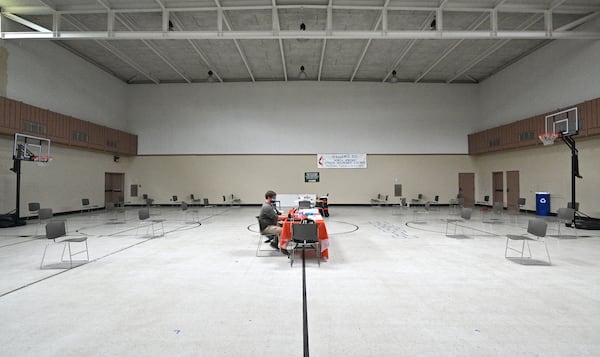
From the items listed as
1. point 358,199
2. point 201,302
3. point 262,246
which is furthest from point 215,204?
point 201,302

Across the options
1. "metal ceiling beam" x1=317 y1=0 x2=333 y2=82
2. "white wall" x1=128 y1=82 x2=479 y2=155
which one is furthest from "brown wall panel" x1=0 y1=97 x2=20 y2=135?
"metal ceiling beam" x1=317 y1=0 x2=333 y2=82

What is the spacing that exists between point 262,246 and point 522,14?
43.4ft

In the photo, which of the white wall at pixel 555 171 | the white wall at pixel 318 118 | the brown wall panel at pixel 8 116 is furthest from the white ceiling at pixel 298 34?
the white wall at pixel 555 171

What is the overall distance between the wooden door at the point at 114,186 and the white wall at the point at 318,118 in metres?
3.00

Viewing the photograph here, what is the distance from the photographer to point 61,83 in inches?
509

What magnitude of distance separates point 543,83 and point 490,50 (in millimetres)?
2770

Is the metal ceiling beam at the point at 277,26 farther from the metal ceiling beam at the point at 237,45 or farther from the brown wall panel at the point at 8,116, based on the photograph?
the brown wall panel at the point at 8,116

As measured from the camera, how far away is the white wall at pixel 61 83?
11.1 meters

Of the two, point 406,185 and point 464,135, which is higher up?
point 464,135

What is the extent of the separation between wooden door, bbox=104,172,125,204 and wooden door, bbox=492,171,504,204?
21.4m

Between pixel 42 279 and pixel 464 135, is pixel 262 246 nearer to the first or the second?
pixel 42 279

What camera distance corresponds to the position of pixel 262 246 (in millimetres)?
6582

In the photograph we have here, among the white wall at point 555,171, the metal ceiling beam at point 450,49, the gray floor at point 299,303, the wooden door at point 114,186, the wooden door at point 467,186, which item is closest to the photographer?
the gray floor at point 299,303

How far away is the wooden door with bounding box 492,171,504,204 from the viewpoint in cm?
1554
